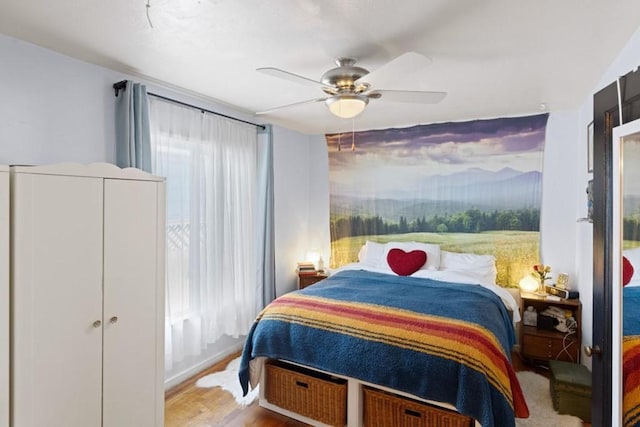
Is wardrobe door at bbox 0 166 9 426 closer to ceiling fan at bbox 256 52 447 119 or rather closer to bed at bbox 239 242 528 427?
bed at bbox 239 242 528 427

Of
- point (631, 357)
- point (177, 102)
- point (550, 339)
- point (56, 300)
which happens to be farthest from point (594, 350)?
point (177, 102)

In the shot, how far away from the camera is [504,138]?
3.64 metres

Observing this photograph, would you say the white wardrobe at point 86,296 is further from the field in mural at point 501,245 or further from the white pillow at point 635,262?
the field in mural at point 501,245

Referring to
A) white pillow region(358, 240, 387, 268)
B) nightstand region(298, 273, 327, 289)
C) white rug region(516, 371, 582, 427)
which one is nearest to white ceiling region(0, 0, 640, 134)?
white pillow region(358, 240, 387, 268)

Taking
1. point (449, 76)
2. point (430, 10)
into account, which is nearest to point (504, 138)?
point (449, 76)

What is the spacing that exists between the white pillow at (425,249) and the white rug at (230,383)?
6.25ft

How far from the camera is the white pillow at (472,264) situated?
3489 millimetres

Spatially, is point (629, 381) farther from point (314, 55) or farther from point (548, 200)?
point (548, 200)

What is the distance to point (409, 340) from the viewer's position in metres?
2.07

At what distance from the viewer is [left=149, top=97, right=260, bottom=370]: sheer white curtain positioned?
283 centimetres

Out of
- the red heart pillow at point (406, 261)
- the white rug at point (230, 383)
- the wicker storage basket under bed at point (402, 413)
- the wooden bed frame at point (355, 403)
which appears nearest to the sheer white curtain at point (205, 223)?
the white rug at point (230, 383)

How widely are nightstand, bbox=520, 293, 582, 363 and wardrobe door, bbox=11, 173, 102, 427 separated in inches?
135

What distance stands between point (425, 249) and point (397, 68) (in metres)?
2.43

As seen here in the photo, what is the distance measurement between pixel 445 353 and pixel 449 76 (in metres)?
1.89
